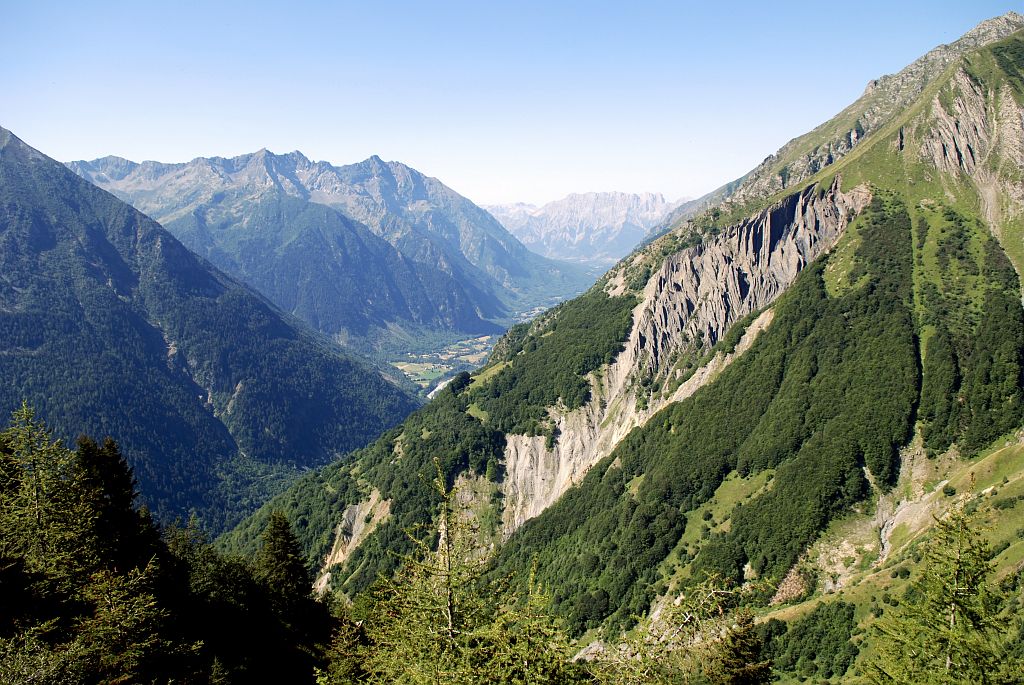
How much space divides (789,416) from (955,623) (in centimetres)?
10609

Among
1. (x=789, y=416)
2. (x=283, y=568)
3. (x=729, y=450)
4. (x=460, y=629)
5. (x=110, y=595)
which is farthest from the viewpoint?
(x=729, y=450)

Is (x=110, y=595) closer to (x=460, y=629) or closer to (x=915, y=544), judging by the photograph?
(x=460, y=629)

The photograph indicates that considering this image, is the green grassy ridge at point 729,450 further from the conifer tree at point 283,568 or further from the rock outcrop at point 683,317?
the conifer tree at point 283,568

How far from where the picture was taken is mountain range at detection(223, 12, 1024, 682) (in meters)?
97.6

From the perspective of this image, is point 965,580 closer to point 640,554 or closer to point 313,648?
point 313,648

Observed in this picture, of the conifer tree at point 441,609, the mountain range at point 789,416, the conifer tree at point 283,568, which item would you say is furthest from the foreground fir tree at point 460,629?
the conifer tree at point 283,568

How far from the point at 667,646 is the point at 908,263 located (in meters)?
149

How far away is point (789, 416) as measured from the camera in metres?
124

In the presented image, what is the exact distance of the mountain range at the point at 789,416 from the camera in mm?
97625

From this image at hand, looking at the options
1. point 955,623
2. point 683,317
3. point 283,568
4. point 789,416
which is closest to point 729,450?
point 789,416

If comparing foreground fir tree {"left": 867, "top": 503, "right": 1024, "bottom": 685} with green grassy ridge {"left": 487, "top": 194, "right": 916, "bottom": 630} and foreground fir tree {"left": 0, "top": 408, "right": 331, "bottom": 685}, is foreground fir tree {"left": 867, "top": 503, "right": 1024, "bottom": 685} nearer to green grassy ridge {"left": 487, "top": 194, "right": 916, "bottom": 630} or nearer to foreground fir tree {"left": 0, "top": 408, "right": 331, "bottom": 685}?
foreground fir tree {"left": 0, "top": 408, "right": 331, "bottom": 685}

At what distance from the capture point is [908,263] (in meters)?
138

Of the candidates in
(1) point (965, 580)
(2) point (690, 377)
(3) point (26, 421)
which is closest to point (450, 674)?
(1) point (965, 580)

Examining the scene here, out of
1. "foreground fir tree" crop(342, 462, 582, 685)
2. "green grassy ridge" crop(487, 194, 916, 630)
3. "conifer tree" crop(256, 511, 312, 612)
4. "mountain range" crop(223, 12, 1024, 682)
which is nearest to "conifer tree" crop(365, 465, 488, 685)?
"foreground fir tree" crop(342, 462, 582, 685)
